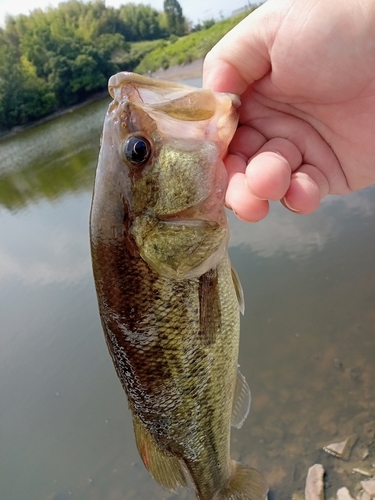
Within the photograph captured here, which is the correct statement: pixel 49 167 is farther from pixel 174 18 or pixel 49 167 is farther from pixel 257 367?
pixel 174 18

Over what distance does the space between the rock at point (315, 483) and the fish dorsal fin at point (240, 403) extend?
2.23m

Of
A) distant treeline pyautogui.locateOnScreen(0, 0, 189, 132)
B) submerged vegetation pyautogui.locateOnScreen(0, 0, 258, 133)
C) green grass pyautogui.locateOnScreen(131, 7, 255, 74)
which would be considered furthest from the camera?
distant treeline pyautogui.locateOnScreen(0, 0, 189, 132)

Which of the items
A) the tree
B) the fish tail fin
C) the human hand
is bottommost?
the tree

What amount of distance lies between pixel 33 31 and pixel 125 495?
6272cm

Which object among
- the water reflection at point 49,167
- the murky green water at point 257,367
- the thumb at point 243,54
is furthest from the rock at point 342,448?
the water reflection at point 49,167

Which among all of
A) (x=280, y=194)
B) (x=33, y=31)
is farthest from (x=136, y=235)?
(x=33, y=31)

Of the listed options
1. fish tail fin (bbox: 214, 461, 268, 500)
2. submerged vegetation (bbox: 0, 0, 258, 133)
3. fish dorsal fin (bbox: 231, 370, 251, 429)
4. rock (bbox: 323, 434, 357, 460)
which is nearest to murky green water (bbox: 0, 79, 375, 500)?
rock (bbox: 323, 434, 357, 460)

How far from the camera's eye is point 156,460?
6.56 ft

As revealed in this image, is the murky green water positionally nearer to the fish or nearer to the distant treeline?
the fish

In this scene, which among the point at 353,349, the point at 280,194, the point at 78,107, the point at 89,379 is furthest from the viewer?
the point at 78,107

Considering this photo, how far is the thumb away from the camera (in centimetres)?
191

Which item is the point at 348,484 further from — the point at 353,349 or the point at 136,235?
the point at 136,235

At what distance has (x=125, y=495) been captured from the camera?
4570 millimetres

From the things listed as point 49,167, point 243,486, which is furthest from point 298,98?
point 49,167
